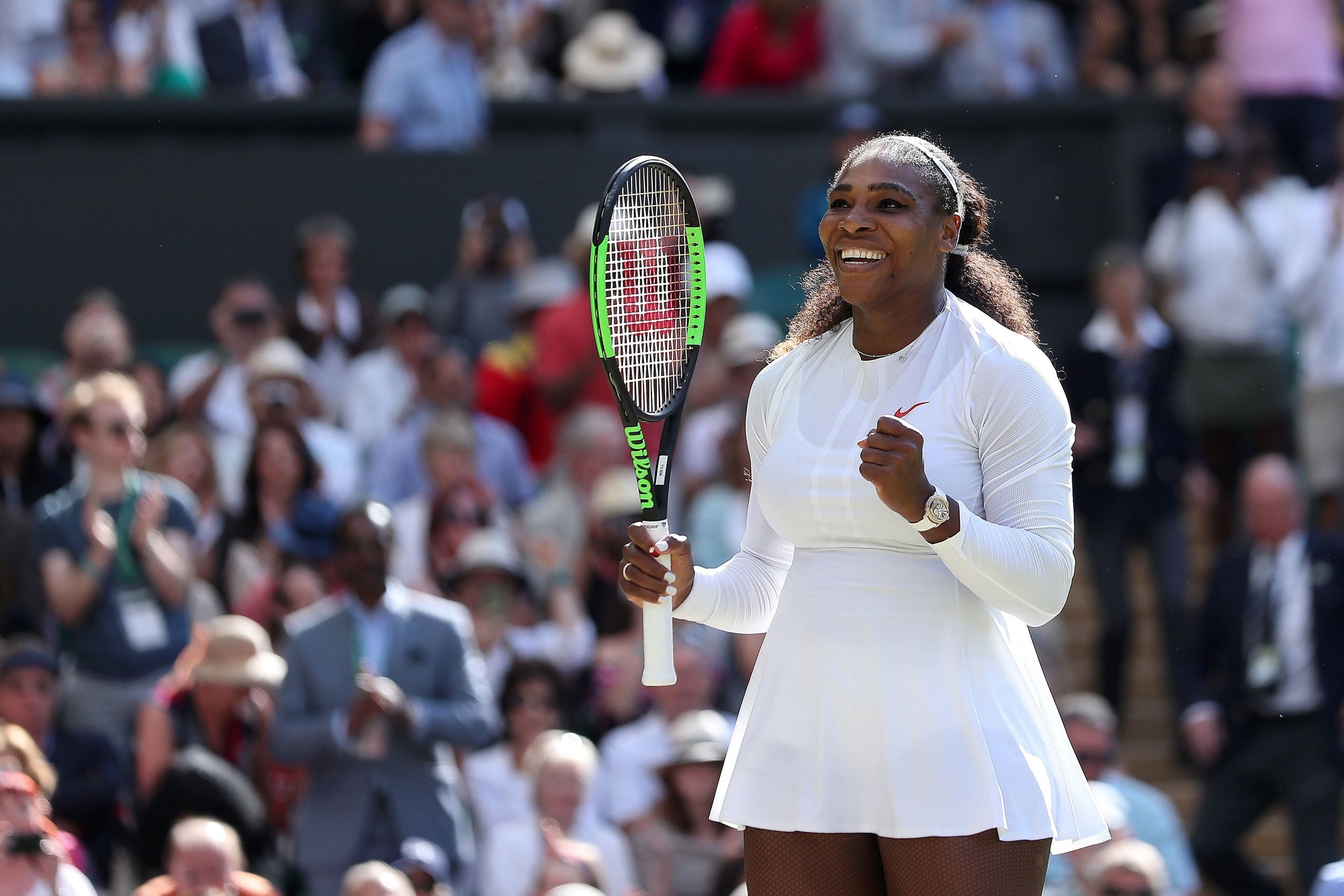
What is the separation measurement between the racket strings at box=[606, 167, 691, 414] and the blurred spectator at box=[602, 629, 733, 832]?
3.55 m

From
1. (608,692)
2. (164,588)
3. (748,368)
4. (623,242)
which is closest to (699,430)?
(748,368)

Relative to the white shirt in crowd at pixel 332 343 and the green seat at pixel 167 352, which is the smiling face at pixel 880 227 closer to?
the white shirt in crowd at pixel 332 343

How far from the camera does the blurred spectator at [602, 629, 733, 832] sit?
6.71 m

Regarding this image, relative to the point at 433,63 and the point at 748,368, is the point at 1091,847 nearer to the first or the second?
the point at 748,368

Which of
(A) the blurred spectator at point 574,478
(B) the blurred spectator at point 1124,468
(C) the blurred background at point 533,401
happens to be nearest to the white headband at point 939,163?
(C) the blurred background at point 533,401

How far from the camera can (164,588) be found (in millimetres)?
6785

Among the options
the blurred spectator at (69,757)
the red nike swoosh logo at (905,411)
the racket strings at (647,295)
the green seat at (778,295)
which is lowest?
the blurred spectator at (69,757)

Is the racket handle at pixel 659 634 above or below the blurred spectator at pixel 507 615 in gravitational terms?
above

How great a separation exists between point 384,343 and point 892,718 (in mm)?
6713

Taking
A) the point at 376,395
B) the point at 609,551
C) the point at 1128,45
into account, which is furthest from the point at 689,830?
the point at 1128,45

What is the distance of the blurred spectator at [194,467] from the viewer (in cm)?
786

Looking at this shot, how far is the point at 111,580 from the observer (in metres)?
6.78

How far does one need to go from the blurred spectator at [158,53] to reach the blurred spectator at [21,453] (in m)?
3.34

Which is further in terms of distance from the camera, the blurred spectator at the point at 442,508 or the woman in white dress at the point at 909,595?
the blurred spectator at the point at 442,508
